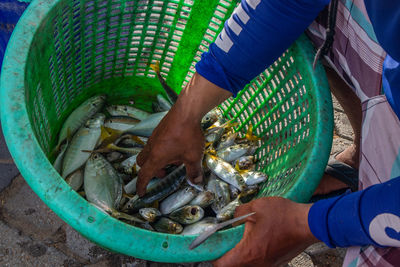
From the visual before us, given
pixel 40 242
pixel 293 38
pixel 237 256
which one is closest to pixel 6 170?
pixel 40 242

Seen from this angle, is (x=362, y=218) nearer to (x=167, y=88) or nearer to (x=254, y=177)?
(x=254, y=177)

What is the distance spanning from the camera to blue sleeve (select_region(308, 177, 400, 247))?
1.13 m

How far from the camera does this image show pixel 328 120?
1.56 meters

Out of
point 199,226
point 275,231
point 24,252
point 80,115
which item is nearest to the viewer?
point 275,231

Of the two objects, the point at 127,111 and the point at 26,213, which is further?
the point at 127,111

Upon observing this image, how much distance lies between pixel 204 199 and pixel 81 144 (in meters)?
0.74

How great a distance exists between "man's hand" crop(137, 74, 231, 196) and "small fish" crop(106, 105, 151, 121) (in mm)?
642

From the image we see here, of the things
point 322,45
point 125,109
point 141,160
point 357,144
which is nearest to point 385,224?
point 322,45

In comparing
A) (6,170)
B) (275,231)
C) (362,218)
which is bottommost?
(6,170)

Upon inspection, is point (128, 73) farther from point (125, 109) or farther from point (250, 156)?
point (250, 156)

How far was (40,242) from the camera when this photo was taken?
2.00m

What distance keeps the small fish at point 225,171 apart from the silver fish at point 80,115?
71cm

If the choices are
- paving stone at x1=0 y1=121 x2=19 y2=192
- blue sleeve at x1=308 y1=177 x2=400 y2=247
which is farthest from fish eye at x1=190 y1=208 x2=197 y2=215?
paving stone at x1=0 y1=121 x2=19 y2=192

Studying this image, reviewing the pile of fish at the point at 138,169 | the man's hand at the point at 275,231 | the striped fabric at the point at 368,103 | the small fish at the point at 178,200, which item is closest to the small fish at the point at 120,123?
the pile of fish at the point at 138,169
